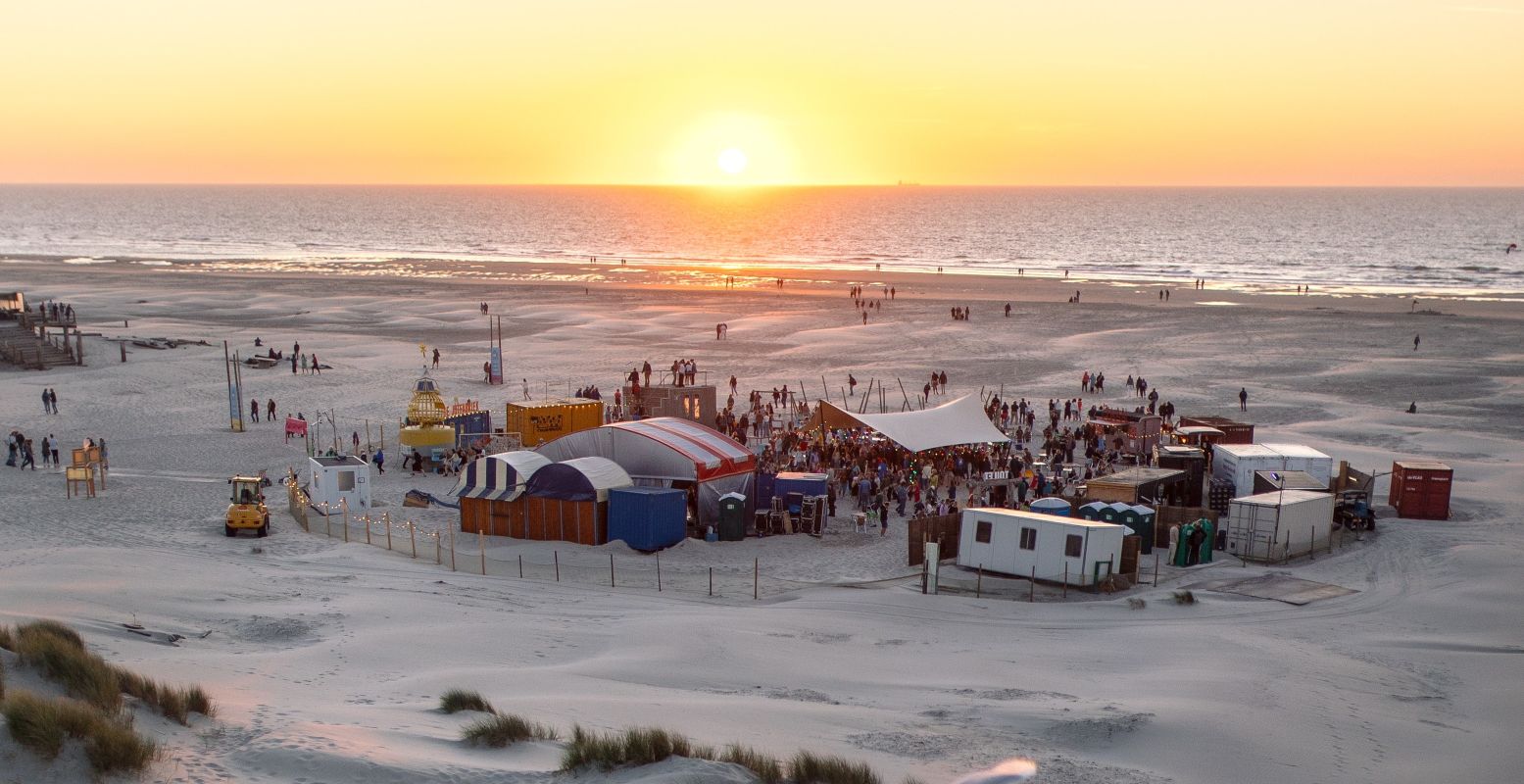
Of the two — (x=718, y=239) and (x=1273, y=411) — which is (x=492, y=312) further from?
(x=718, y=239)

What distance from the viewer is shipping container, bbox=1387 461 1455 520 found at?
81.3 ft

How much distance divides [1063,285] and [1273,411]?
51199 mm

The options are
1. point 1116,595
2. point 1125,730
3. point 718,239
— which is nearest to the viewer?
point 1125,730

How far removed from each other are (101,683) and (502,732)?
361 cm

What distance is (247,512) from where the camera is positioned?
23000 millimetres

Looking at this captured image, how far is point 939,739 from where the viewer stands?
12.6 meters

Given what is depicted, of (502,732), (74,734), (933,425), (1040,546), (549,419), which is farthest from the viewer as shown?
(549,419)

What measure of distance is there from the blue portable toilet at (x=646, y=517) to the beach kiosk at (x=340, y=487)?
20.5 feet

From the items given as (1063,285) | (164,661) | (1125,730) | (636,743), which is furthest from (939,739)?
(1063,285)

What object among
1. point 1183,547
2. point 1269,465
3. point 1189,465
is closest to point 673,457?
point 1183,547

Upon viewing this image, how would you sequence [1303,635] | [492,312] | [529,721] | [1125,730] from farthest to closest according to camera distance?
[492,312] → [1303,635] → [1125,730] → [529,721]

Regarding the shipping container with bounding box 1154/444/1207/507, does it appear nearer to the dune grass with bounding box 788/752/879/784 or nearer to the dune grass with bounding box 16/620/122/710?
the dune grass with bounding box 788/752/879/784

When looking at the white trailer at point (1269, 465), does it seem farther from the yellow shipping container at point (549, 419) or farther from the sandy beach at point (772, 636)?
the yellow shipping container at point (549, 419)

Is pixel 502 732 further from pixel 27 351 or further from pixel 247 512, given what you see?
pixel 27 351
